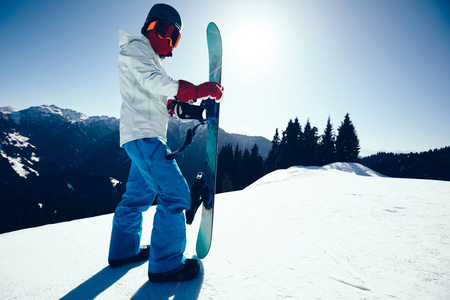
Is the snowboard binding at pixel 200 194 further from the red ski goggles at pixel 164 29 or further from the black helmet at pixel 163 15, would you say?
the black helmet at pixel 163 15

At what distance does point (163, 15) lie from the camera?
2.00 meters

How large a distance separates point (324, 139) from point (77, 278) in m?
47.3

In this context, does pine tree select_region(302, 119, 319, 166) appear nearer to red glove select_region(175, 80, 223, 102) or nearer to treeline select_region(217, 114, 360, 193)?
treeline select_region(217, 114, 360, 193)

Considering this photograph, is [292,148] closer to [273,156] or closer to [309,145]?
[309,145]

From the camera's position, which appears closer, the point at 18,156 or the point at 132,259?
the point at 132,259

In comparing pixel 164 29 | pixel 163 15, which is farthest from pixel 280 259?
pixel 163 15

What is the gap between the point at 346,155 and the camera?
3894 centimetres

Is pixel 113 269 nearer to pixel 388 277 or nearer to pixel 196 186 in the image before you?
pixel 196 186

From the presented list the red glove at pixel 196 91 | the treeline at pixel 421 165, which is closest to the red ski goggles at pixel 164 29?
the red glove at pixel 196 91

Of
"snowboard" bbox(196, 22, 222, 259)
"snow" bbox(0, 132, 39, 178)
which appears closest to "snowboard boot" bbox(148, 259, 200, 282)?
"snowboard" bbox(196, 22, 222, 259)

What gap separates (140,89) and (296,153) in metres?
45.8

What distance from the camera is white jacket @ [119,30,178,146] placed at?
66.4 inches

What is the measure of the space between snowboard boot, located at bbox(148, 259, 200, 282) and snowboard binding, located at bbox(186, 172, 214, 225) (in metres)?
0.40

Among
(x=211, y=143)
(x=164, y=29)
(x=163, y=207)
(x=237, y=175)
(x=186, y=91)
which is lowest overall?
(x=237, y=175)
